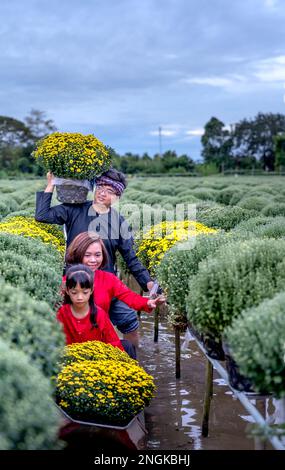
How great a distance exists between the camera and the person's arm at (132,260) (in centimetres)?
732

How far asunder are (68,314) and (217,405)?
2.03m

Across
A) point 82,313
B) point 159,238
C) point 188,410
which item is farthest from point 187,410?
point 159,238

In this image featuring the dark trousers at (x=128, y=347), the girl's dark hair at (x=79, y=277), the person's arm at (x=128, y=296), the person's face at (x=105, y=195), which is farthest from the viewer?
the person's face at (x=105, y=195)

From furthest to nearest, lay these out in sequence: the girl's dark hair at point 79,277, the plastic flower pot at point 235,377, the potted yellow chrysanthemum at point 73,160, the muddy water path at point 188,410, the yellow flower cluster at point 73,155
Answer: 1. the yellow flower cluster at point 73,155
2. the potted yellow chrysanthemum at point 73,160
3. the muddy water path at point 188,410
4. the girl's dark hair at point 79,277
5. the plastic flower pot at point 235,377

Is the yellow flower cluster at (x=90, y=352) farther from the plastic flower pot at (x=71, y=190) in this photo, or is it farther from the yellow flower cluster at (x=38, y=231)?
the plastic flower pot at (x=71, y=190)

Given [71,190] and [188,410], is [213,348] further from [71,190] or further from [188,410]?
[71,190]

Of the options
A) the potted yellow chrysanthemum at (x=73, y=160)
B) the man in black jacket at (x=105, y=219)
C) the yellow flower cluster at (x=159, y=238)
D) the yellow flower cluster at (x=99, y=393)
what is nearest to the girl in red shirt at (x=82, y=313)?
the yellow flower cluster at (x=99, y=393)

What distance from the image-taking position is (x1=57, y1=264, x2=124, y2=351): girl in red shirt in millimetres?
5629

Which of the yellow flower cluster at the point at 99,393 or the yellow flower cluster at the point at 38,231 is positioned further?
the yellow flower cluster at the point at 38,231

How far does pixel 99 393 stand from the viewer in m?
5.13

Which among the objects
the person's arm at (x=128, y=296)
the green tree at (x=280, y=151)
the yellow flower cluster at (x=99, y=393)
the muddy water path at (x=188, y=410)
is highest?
the green tree at (x=280, y=151)

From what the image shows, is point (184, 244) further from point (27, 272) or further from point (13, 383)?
point (13, 383)

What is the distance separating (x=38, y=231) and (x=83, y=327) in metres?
3.05

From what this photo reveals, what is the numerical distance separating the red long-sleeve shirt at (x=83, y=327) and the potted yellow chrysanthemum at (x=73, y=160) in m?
2.26
